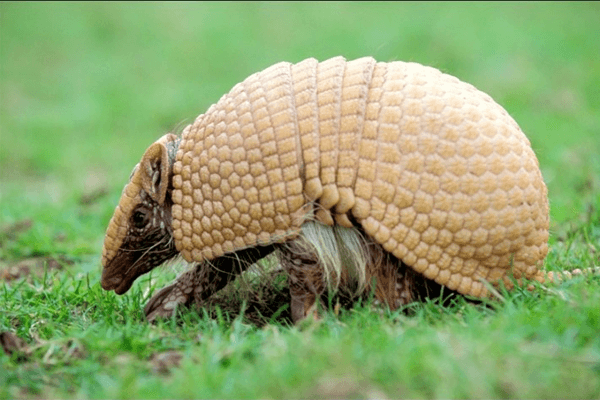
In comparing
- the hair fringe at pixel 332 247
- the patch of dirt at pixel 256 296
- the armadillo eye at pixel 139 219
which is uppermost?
the armadillo eye at pixel 139 219

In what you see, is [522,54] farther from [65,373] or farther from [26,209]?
[65,373]

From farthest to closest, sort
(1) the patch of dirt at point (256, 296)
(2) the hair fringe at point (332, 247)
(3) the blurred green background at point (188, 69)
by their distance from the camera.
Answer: (3) the blurred green background at point (188, 69)
(1) the patch of dirt at point (256, 296)
(2) the hair fringe at point (332, 247)

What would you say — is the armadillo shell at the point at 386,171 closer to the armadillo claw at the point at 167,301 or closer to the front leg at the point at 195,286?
the front leg at the point at 195,286

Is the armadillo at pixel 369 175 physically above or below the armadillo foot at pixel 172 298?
above

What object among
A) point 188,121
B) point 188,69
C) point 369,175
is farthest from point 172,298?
point 188,69

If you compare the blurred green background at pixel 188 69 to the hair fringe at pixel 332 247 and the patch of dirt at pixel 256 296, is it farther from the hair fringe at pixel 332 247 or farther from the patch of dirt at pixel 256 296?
the hair fringe at pixel 332 247

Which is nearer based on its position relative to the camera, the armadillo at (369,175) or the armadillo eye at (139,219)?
the armadillo at (369,175)

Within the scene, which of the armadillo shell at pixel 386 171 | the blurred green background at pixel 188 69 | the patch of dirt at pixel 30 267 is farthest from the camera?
the blurred green background at pixel 188 69

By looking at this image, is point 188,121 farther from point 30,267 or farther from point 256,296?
point 30,267

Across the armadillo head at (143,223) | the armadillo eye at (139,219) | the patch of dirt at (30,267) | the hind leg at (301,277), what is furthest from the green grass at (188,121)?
the armadillo eye at (139,219)
